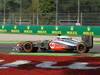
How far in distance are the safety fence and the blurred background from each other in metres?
1.62

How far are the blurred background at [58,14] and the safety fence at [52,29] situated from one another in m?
1.62

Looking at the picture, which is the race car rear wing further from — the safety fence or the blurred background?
the blurred background

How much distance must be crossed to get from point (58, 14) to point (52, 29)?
3.22 meters

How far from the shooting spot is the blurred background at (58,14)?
35.0 meters

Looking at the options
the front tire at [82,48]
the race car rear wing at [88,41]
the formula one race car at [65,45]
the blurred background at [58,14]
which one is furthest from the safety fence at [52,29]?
the front tire at [82,48]

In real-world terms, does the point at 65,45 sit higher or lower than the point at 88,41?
lower

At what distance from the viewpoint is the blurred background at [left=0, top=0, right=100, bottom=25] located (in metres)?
35.0

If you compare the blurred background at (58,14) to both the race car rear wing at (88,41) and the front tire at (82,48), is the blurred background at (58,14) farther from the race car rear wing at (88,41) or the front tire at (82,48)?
the front tire at (82,48)

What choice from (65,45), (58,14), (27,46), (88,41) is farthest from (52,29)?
(65,45)

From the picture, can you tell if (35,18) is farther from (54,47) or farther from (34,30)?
(54,47)

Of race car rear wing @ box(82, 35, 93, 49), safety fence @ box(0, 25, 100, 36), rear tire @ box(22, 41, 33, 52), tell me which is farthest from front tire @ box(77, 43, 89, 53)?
safety fence @ box(0, 25, 100, 36)

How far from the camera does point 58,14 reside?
36.2 meters

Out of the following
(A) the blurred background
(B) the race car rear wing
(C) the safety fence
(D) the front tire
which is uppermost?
(A) the blurred background

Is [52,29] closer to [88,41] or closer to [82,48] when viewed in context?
[88,41]
